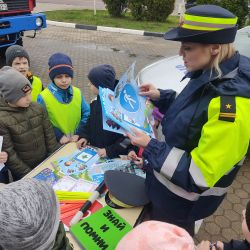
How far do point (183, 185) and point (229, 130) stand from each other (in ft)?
1.17

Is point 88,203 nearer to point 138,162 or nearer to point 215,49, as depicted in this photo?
point 138,162

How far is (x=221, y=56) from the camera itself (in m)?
1.46

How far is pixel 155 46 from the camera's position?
965 centimetres

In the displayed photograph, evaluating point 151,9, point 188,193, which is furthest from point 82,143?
point 151,9

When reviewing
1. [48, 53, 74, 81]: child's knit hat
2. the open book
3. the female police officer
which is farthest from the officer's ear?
[48, 53, 74, 81]: child's knit hat

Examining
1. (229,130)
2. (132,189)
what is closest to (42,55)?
(132,189)

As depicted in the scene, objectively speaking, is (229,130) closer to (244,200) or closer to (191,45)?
(191,45)

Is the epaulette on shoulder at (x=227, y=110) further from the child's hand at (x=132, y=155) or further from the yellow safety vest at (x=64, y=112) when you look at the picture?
the yellow safety vest at (x=64, y=112)

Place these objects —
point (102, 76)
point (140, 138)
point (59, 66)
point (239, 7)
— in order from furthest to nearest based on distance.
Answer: point (239, 7), point (59, 66), point (102, 76), point (140, 138)

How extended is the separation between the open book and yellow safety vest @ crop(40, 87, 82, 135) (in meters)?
1.07

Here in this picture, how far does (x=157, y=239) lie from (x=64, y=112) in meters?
1.89

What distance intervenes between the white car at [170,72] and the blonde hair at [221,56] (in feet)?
5.04

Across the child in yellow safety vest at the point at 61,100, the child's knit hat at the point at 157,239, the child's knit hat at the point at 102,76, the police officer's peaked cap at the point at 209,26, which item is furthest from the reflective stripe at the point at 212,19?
the child in yellow safety vest at the point at 61,100

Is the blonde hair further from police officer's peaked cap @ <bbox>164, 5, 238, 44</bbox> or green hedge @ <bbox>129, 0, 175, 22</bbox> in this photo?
green hedge @ <bbox>129, 0, 175, 22</bbox>
